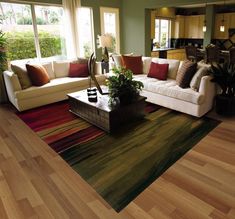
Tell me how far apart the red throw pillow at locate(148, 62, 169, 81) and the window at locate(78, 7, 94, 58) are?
2584 mm

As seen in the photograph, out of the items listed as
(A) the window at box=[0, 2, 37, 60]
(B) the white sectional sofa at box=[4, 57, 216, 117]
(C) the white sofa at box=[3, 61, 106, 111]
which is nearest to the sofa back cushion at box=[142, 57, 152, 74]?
(B) the white sectional sofa at box=[4, 57, 216, 117]

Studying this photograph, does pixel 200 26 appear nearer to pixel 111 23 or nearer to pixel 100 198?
pixel 111 23

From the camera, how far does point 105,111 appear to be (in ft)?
10.1

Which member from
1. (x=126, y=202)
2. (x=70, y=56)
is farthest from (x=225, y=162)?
(x=70, y=56)

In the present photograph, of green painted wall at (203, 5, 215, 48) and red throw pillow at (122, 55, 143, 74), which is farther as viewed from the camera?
green painted wall at (203, 5, 215, 48)

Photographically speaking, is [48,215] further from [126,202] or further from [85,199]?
[126,202]

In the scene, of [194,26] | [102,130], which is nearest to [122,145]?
[102,130]

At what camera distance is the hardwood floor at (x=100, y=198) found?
5.84 feet

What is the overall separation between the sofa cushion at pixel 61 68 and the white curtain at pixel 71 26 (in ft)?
3.23

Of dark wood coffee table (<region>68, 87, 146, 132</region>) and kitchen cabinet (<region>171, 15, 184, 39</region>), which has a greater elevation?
kitchen cabinet (<region>171, 15, 184, 39</region>)

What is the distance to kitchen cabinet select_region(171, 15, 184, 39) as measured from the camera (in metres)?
8.79

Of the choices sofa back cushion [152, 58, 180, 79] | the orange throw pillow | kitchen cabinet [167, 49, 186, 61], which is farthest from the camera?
kitchen cabinet [167, 49, 186, 61]

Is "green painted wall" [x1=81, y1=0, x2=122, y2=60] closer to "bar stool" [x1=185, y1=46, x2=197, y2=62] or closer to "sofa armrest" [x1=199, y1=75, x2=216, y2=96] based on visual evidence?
"bar stool" [x1=185, y1=46, x2=197, y2=62]

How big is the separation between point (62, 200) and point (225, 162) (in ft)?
6.16
